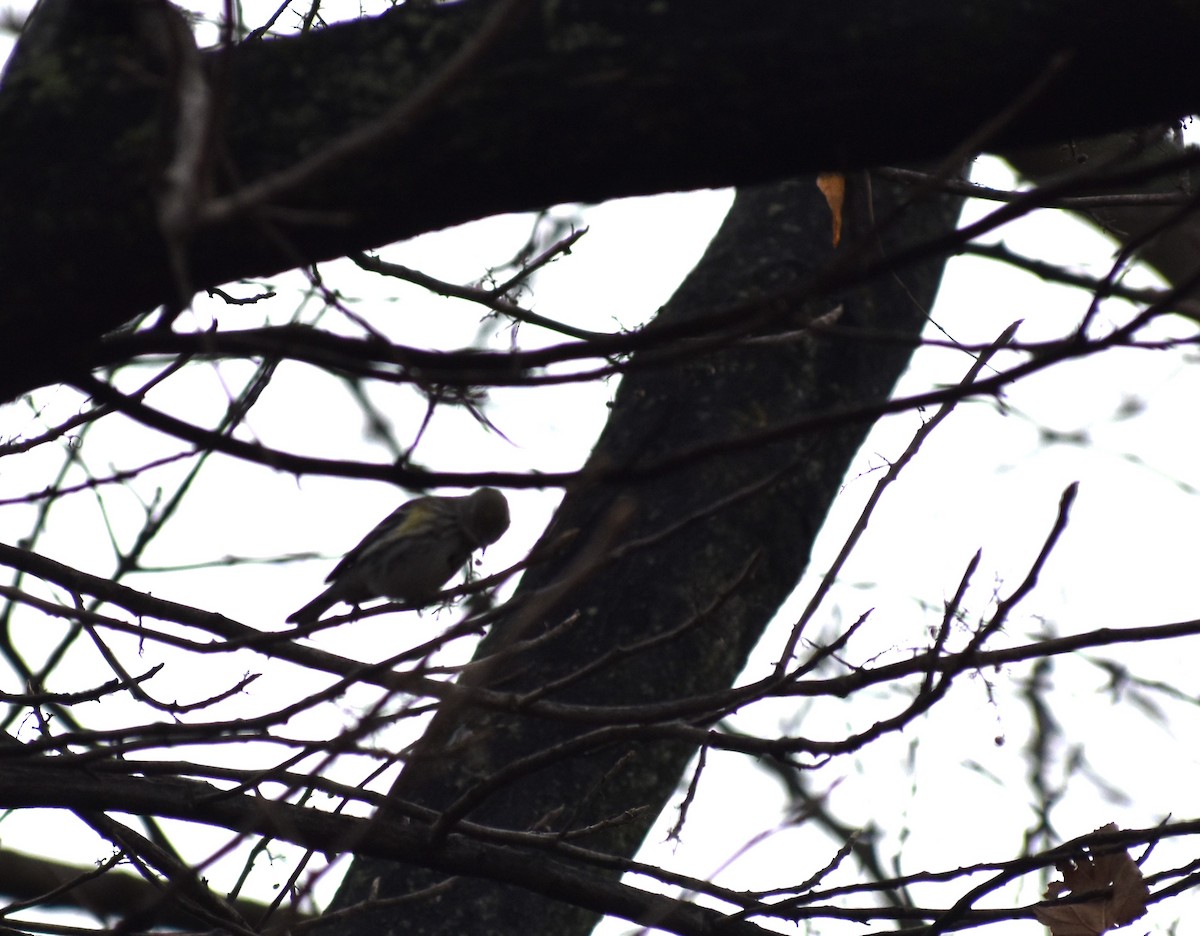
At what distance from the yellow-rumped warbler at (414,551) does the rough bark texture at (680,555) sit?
44cm

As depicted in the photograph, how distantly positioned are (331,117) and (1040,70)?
0.98 meters

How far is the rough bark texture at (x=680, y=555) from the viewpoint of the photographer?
144 inches

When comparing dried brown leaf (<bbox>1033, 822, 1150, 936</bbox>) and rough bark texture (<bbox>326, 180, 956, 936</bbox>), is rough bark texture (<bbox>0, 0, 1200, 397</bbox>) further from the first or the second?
dried brown leaf (<bbox>1033, 822, 1150, 936</bbox>)

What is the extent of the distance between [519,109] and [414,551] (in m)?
3.34

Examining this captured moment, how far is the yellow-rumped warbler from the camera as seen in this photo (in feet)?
15.4

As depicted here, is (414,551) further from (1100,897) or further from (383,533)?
(1100,897)

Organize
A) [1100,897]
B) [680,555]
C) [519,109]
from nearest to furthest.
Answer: [519,109]
[1100,897]
[680,555]

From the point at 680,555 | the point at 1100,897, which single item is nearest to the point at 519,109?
the point at 1100,897

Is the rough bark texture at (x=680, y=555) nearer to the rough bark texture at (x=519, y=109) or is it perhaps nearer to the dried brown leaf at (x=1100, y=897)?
the dried brown leaf at (x=1100, y=897)

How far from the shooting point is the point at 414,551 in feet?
16.6

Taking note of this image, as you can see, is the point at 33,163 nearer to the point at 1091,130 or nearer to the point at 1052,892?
the point at 1091,130

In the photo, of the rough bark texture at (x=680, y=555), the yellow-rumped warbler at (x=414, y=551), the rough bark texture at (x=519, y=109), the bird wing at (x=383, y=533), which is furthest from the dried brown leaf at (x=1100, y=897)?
the bird wing at (x=383, y=533)

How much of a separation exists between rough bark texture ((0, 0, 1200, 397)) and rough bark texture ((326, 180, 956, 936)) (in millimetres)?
1017

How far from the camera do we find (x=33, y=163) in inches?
75.4
